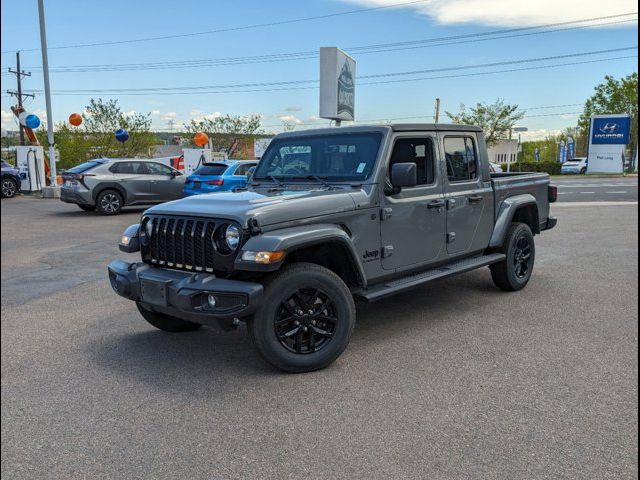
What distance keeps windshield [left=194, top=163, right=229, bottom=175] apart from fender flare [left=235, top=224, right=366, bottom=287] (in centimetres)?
998

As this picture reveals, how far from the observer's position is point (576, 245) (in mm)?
9453

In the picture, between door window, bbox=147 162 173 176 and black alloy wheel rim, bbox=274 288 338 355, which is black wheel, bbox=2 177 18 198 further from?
black alloy wheel rim, bbox=274 288 338 355

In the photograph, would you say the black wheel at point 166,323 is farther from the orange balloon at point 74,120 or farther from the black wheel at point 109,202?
the orange balloon at point 74,120

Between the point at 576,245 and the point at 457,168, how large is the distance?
5.05m

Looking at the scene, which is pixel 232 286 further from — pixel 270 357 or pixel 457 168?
pixel 457 168

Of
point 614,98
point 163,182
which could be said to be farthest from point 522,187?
point 614,98

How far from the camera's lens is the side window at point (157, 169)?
15500mm

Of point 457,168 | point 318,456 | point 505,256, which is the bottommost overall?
point 318,456

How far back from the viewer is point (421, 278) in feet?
15.9

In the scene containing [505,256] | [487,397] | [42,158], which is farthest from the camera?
[42,158]

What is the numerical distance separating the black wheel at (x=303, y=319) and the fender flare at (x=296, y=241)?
0.20 metres

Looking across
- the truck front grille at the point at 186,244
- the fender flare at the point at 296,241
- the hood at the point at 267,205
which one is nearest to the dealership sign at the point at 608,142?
the hood at the point at 267,205

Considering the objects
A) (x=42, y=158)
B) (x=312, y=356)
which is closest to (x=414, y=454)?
(x=312, y=356)

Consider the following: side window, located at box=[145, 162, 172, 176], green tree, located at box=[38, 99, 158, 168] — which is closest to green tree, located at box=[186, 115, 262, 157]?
Result: green tree, located at box=[38, 99, 158, 168]
